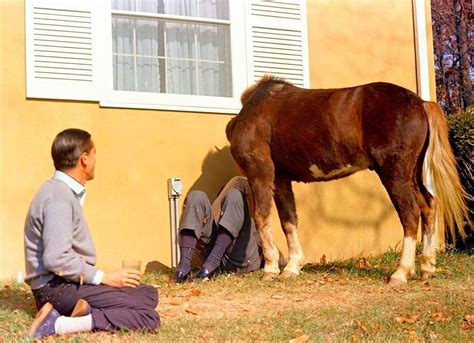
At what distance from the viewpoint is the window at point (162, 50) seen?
7.62 metres

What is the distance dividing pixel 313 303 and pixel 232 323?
106 centimetres

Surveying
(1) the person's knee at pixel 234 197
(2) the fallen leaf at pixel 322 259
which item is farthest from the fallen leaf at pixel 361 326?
(2) the fallen leaf at pixel 322 259

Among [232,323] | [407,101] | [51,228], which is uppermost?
[407,101]

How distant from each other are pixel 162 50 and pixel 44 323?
14.6 feet

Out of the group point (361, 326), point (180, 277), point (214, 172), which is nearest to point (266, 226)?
point (180, 277)

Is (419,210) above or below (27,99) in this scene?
below

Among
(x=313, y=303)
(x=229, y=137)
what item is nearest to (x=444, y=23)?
(x=229, y=137)

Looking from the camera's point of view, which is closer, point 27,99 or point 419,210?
point 419,210

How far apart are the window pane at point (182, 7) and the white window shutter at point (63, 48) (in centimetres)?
36

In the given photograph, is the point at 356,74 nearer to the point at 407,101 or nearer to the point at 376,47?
the point at 376,47

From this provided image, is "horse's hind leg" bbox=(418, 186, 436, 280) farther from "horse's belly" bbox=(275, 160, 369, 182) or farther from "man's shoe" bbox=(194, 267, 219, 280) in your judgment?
"man's shoe" bbox=(194, 267, 219, 280)

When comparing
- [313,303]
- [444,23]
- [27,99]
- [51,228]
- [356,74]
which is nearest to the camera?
[51,228]

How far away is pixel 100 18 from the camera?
25.8ft

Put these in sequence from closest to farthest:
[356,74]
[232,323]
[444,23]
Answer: [232,323], [356,74], [444,23]
